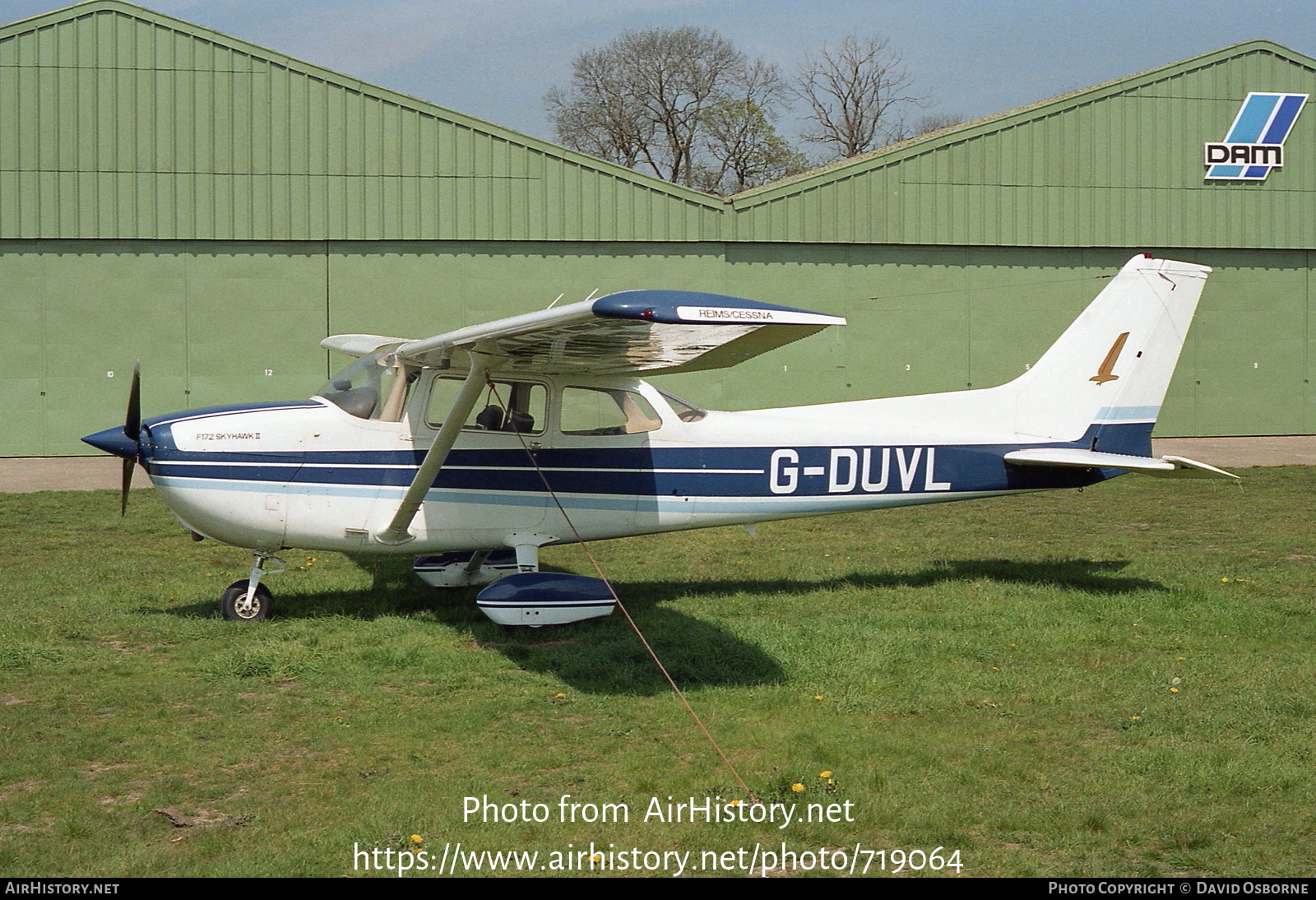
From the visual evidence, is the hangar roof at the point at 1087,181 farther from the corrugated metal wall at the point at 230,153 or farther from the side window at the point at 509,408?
the side window at the point at 509,408

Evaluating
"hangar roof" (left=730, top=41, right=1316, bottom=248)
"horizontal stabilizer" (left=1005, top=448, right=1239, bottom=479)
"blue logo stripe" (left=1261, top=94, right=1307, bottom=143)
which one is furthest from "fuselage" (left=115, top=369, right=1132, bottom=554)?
"blue logo stripe" (left=1261, top=94, right=1307, bottom=143)

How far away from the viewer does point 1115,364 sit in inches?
370

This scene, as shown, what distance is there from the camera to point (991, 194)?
2233 cm

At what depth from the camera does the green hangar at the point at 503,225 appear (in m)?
20.0

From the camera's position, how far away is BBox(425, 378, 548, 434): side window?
819 centimetres

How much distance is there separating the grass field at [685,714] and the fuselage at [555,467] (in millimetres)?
729

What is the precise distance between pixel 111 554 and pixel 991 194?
1793cm

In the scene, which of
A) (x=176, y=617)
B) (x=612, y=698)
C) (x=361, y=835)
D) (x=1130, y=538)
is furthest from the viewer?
(x=1130, y=538)

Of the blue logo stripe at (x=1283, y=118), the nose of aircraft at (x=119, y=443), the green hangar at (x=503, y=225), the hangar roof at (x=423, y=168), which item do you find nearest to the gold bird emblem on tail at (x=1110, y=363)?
the nose of aircraft at (x=119, y=443)

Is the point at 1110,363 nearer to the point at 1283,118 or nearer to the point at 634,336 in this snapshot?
the point at 634,336

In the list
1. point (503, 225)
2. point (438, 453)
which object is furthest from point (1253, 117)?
point (438, 453)
